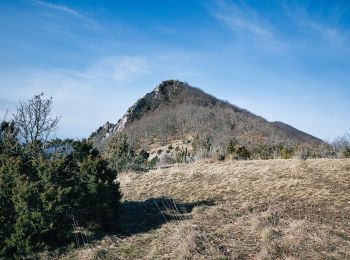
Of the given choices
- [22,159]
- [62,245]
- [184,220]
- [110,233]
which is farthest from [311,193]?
[22,159]

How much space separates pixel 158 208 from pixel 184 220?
59.4 inches

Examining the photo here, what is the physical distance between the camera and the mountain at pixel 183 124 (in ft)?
177

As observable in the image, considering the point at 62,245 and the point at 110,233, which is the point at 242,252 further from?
the point at 62,245

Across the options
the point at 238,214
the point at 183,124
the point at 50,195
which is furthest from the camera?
the point at 183,124

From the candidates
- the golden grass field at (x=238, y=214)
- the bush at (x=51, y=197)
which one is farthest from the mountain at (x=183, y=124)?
the bush at (x=51, y=197)

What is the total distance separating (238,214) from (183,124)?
2226 inches

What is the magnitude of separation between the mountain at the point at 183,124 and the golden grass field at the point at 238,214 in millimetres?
22920

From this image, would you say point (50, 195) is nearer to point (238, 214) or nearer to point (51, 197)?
point (51, 197)

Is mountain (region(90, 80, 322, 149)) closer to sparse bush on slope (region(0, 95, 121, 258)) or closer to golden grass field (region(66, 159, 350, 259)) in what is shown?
golden grass field (region(66, 159, 350, 259))

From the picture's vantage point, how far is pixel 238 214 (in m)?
8.92

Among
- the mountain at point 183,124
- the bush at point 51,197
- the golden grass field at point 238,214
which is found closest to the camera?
the golden grass field at point 238,214

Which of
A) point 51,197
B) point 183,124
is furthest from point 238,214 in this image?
point 183,124

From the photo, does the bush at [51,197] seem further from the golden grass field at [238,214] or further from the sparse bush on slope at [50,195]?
the golden grass field at [238,214]

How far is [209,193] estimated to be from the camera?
434 inches
